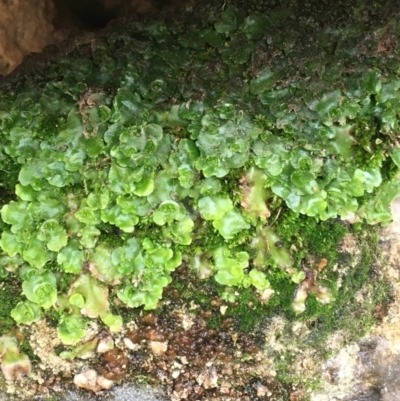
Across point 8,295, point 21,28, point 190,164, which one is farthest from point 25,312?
point 21,28

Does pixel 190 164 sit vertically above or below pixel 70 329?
above

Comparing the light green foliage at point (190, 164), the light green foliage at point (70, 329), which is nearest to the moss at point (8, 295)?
the light green foliage at point (190, 164)

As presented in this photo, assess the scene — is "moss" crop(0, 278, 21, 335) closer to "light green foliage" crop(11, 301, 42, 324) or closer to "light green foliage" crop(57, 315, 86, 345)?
"light green foliage" crop(11, 301, 42, 324)

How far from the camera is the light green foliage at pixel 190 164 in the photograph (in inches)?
94.8

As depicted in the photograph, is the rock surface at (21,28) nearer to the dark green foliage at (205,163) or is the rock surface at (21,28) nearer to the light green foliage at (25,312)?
the dark green foliage at (205,163)

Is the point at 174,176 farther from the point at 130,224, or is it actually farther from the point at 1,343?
the point at 1,343

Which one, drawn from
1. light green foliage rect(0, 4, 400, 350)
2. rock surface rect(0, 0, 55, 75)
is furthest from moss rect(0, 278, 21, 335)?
rock surface rect(0, 0, 55, 75)

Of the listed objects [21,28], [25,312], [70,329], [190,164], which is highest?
[21,28]

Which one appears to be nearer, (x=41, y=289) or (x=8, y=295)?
(x=41, y=289)

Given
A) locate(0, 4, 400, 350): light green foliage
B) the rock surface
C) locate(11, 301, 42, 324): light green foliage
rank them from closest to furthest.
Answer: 1. locate(0, 4, 400, 350): light green foliage
2. locate(11, 301, 42, 324): light green foliage
3. the rock surface

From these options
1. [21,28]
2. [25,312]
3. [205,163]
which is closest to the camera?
[205,163]

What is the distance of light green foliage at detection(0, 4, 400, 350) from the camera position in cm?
241

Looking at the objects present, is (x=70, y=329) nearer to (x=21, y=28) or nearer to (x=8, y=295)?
(x=8, y=295)

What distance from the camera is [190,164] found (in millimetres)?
2420
